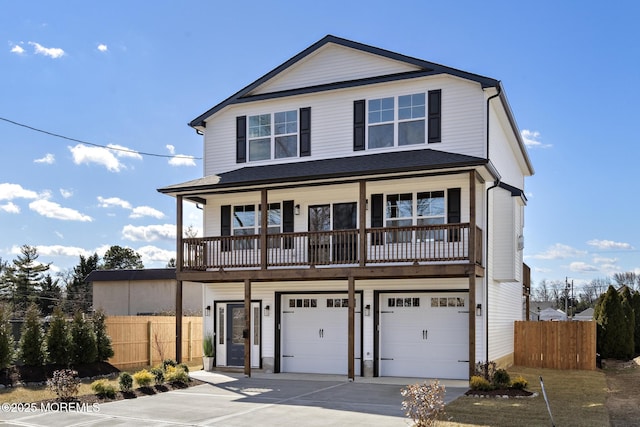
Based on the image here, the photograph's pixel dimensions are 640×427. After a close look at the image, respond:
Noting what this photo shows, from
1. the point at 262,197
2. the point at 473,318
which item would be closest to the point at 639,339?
the point at 473,318

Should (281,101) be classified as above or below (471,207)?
above

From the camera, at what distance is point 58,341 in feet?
59.4

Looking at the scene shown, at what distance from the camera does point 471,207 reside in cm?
1620

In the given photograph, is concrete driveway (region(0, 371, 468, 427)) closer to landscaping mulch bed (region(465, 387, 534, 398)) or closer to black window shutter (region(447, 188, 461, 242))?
landscaping mulch bed (region(465, 387, 534, 398))

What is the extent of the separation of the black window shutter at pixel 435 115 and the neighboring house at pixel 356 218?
41mm

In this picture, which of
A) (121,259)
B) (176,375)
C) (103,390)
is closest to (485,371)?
(176,375)

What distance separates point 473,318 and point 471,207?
2.75 m

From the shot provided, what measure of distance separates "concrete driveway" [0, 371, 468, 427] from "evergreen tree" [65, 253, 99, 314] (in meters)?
42.4

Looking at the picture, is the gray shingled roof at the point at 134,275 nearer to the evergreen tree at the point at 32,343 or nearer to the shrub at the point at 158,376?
the evergreen tree at the point at 32,343

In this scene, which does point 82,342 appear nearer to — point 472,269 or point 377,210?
point 377,210

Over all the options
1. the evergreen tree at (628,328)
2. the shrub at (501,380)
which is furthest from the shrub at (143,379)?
the evergreen tree at (628,328)

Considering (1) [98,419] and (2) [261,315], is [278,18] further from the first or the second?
(1) [98,419]

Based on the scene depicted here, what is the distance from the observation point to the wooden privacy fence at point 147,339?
20.9 metres

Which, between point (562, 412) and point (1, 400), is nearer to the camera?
point (562, 412)
